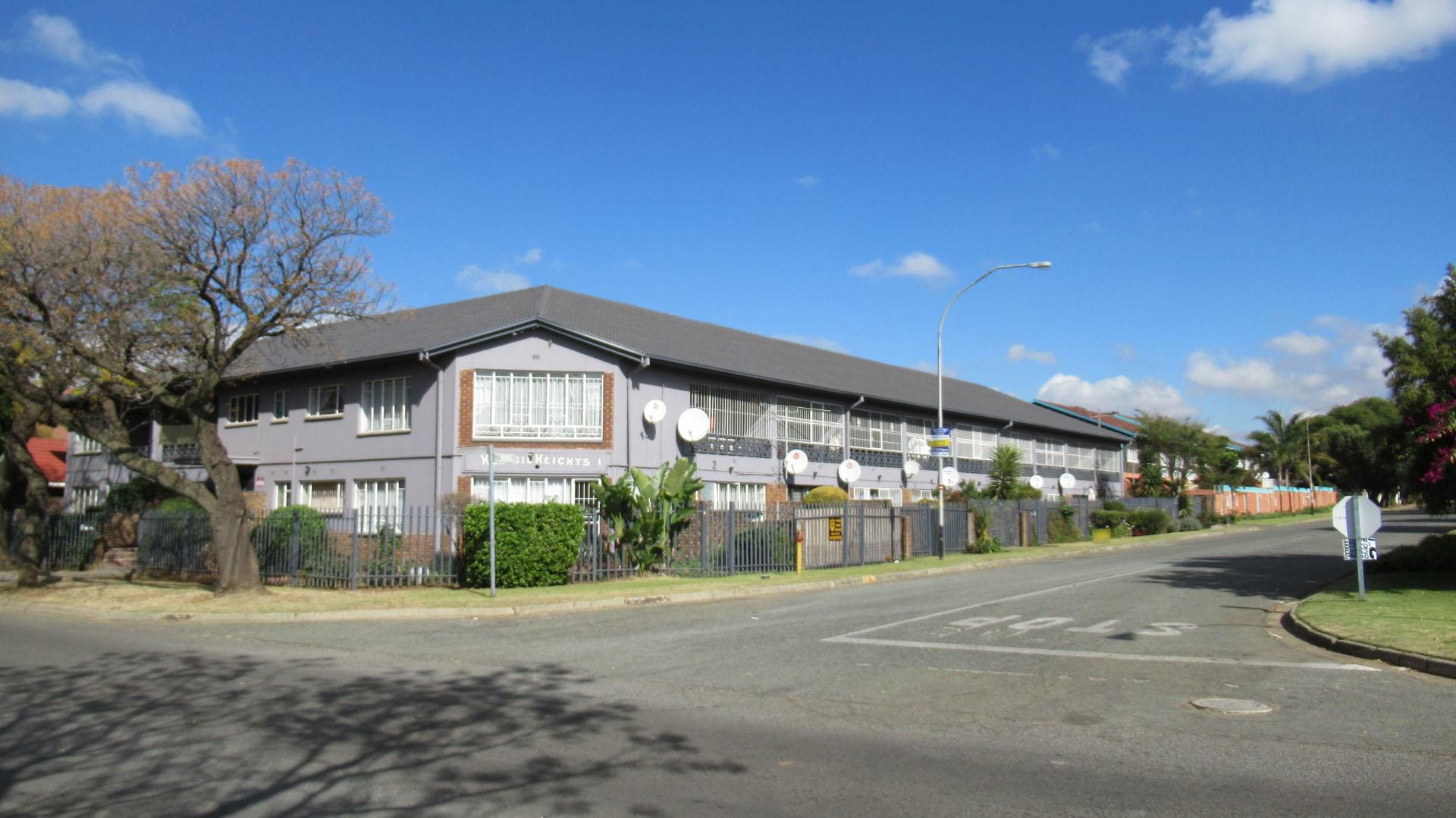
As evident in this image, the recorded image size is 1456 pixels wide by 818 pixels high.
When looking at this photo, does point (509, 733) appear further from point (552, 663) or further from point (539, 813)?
point (552, 663)

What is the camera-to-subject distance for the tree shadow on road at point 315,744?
611 cm

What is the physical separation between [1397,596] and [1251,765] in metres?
11.9

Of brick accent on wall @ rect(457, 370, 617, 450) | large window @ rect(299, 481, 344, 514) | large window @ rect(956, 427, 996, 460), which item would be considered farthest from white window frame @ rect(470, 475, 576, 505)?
large window @ rect(956, 427, 996, 460)

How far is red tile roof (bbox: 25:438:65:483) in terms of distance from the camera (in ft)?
145

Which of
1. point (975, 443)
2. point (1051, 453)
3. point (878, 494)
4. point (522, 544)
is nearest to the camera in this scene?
point (522, 544)

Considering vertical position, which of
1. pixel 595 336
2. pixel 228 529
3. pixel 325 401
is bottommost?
pixel 228 529

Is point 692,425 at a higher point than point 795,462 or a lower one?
higher

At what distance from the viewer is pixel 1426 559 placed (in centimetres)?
2106

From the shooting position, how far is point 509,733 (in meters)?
7.87

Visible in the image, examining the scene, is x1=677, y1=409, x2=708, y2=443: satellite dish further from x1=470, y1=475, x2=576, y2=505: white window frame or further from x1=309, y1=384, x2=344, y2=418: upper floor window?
x1=309, y1=384, x2=344, y2=418: upper floor window

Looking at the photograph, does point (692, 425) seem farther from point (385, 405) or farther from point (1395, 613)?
point (1395, 613)

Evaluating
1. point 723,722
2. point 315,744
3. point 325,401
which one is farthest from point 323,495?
point 723,722

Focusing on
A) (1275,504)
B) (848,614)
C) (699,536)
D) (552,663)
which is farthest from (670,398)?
(1275,504)

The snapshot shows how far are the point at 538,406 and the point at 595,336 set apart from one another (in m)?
2.30
